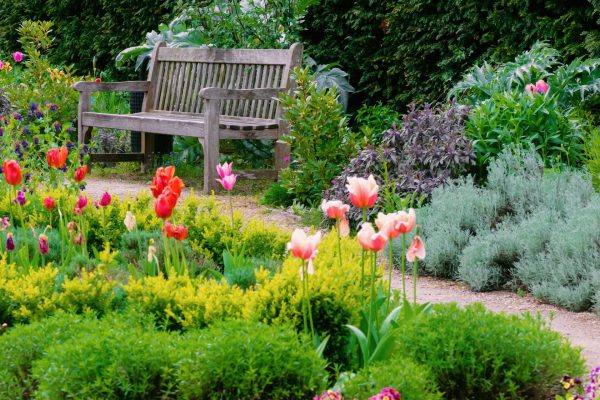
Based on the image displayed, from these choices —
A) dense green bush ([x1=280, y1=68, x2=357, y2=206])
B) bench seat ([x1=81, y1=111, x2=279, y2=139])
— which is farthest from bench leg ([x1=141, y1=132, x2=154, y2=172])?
dense green bush ([x1=280, y1=68, x2=357, y2=206])

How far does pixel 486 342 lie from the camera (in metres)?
2.74

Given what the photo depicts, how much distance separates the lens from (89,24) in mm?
13031

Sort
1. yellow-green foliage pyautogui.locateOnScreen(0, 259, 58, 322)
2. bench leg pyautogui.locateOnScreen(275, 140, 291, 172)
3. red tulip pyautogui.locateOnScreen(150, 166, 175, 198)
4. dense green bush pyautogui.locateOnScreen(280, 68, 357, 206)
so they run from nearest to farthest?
1. yellow-green foliage pyautogui.locateOnScreen(0, 259, 58, 322)
2. red tulip pyautogui.locateOnScreen(150, 166, 175, 198)
3. dense green bush pyautogui.locateOnScreen(280, 68, 357, 206)
4. bench leg pyautogui.locateOnScreen(275, 140, 291, 172)

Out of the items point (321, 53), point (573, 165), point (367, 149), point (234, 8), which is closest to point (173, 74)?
point (234, 8)

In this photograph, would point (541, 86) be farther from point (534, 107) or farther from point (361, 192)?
point (361, 192)

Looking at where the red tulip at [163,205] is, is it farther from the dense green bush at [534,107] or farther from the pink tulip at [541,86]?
the pink tulip at [541,86]

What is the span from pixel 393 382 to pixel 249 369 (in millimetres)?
392

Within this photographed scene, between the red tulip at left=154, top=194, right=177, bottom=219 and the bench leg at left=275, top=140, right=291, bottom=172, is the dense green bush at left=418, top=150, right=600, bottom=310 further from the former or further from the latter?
the bench leg at left=275, top=140, right=291, bottom=172

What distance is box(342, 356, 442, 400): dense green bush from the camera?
8.09 ft

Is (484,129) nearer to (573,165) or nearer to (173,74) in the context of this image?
(573,165)

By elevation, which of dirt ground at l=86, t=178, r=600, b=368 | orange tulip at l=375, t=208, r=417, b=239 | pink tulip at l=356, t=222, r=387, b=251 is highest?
orange tulip at l=375, t=208, r=417, b=239

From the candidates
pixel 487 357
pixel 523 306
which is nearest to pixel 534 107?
pixel 523 306

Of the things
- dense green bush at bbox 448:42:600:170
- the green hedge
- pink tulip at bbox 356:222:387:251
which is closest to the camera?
pink tulip at bbox 356:222:387:251

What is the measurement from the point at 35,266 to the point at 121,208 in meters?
0.97
